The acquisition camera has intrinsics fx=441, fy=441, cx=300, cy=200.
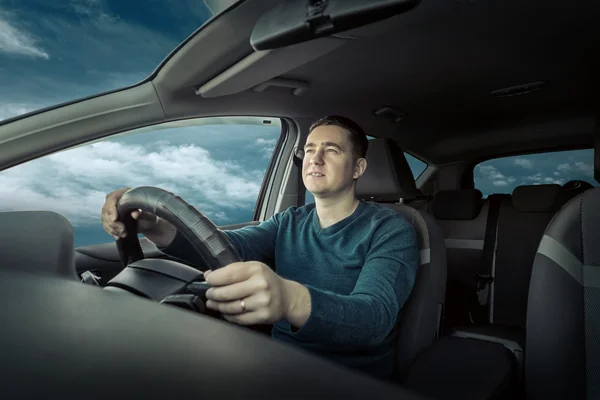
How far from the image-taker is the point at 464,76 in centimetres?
272

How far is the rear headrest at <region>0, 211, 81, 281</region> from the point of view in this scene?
2.76 ft

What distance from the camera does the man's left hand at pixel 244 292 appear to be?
62 cm

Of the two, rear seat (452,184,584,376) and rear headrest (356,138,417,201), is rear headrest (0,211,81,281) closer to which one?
rear headrest (356,138,417,201)

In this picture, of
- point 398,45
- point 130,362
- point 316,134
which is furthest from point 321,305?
point 398,45

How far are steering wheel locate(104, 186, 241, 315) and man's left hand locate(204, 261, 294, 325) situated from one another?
3.6 inches

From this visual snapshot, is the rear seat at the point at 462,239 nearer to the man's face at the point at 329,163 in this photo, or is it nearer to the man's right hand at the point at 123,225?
the man's face at the point at 329,163

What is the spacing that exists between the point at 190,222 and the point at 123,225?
0.28 meters

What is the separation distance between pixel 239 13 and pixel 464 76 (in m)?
1.59

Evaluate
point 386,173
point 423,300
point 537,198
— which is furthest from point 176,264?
point 537,198

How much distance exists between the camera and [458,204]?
9.76ft

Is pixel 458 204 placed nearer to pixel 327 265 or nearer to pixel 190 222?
pixel 327 265

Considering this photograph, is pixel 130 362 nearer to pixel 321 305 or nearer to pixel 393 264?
pixel 321 305

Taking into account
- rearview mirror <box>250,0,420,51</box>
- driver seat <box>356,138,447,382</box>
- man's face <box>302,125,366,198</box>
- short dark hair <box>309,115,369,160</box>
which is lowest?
driver seat <box>356,138,447,382</box>

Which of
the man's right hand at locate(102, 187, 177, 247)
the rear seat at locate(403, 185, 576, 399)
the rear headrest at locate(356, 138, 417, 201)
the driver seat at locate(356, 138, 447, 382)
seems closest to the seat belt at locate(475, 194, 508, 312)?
the rear seat at locate(403, 185, 576, 399)
